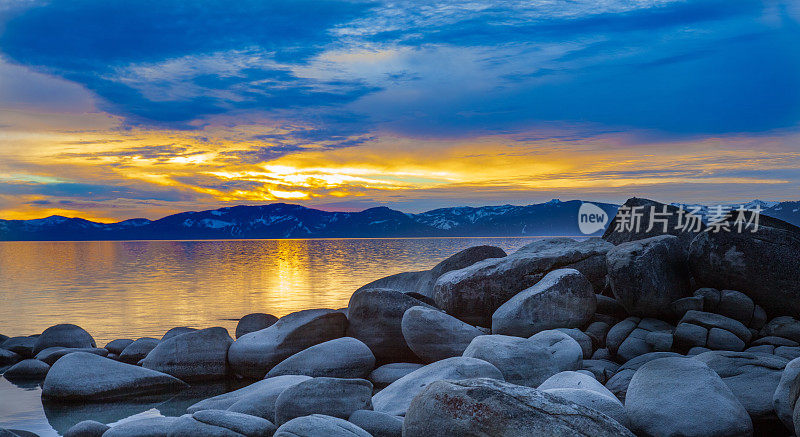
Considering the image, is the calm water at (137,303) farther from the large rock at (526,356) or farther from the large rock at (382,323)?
the large rock at (526,356)

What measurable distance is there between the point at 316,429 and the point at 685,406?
424cm

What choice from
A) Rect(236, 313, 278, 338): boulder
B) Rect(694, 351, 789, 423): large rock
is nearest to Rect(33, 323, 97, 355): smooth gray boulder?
Rect(236, 313, 278, 338): boulder

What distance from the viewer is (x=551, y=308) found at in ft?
42.5

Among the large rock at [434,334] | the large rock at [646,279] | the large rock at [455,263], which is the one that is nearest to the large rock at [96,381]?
the large rock at [434,334]

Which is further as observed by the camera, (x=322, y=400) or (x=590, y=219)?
(x=590, y=219)

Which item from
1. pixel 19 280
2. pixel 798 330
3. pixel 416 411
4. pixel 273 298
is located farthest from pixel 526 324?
pixel 19 280

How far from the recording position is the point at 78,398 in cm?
1170

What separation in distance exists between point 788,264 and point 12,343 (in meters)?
19.0

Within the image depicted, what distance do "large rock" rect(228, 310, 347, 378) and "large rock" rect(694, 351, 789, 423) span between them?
295 inches

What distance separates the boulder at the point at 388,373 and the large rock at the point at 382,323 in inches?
32.0

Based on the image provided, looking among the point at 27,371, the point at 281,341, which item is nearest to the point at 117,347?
the point at 27,371

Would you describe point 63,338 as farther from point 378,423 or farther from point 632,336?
point 632,336

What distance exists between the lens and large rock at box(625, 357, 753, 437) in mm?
7246

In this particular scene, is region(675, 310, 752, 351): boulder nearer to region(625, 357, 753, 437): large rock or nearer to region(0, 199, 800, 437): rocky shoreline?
region(0, 199, 800, 437): rocky shoreline
